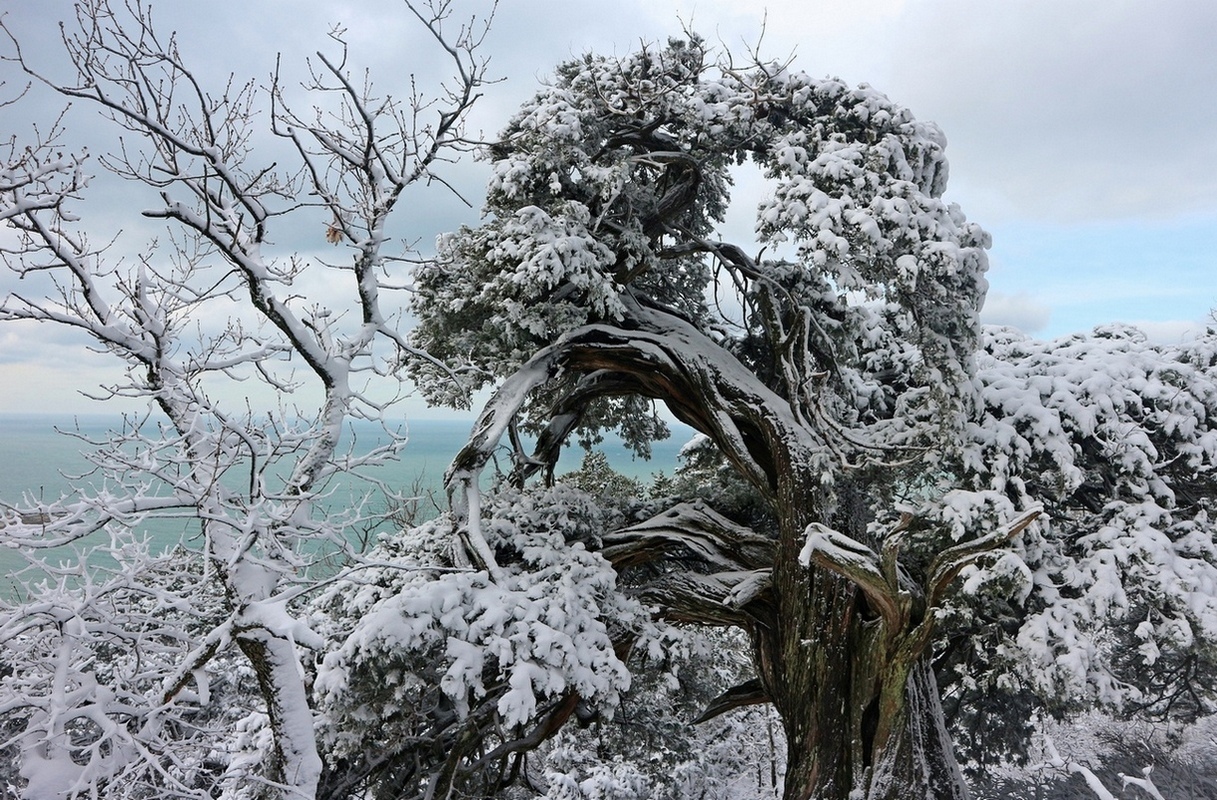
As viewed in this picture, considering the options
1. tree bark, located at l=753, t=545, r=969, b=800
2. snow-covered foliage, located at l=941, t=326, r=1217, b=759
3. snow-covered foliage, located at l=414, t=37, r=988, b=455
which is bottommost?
tree bark, located at l=753, t=545, r=969, b=800

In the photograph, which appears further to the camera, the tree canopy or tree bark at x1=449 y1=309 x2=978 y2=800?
tree bark at x1=449 y1=309 x2=978 y2=800

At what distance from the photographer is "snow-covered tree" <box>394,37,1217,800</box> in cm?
608

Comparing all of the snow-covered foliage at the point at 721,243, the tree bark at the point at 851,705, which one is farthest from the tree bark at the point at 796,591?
the snow-covered foliage at the point at 721,243

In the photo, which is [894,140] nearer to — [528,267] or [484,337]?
[528,267]

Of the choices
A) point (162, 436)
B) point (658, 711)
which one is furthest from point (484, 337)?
point (658, 711)

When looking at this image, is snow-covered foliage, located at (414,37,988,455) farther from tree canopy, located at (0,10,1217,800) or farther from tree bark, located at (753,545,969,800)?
tree bark, located at (753,545,969,800)

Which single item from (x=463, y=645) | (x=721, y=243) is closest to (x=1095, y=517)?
(x=721, y=243)

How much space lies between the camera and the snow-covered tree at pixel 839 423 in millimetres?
6082

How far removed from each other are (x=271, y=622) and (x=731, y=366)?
17.1ft

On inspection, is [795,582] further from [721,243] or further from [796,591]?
[721,243]

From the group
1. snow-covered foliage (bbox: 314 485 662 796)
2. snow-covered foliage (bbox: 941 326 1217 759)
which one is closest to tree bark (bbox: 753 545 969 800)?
snow-covered foliage (bbox: 941 326 1217 759)

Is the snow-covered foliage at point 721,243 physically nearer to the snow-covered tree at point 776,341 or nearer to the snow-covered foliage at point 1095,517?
the snow-covered tree at point 776,341

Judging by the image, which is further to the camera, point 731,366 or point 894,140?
point 731,366

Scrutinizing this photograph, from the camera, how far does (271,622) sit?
4.50m
